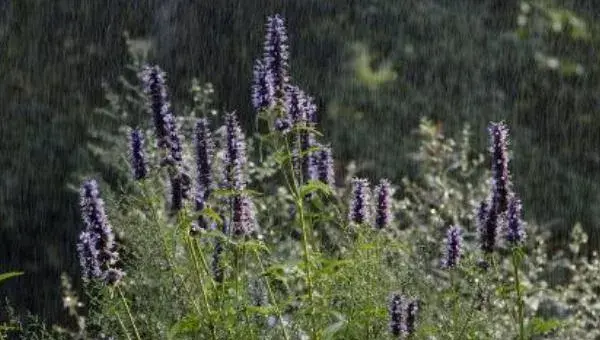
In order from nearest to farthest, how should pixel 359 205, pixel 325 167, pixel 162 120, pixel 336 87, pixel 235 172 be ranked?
pixel 162 120 → pixel 235 172 → pixel 359 205 → pixel 325 167 → pixel 336 87

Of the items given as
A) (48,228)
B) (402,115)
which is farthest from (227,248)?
(402,115)

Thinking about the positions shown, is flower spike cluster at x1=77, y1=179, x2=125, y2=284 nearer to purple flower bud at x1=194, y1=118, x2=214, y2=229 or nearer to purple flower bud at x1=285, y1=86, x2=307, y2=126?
purple flower bud at x1=194, y1=118, x2=214, y2=229

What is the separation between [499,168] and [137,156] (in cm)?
94

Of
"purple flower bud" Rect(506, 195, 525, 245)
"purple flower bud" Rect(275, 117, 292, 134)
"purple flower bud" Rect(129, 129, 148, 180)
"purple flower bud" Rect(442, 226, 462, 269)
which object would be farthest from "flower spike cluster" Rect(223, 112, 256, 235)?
"purple flower bud" Rect(506, 195, 525, 245)

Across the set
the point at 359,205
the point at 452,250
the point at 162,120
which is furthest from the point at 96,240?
the point at 452,250

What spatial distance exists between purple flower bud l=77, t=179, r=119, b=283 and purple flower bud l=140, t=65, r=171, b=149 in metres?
0.21

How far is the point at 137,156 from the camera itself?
3.22 meters

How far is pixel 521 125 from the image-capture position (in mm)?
7887

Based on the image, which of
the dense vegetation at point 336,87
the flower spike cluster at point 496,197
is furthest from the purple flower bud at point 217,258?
the dense vegetation at point 336,87

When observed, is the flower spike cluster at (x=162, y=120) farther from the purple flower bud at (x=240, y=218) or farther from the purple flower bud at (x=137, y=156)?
the purple flower bud at (x=240, y=218)

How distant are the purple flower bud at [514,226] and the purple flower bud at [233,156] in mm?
718

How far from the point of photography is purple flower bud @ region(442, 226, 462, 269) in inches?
138

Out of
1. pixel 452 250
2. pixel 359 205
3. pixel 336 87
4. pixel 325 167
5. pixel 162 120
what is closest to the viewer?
pixel 162 120

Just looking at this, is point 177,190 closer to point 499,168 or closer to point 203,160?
point 203,160
